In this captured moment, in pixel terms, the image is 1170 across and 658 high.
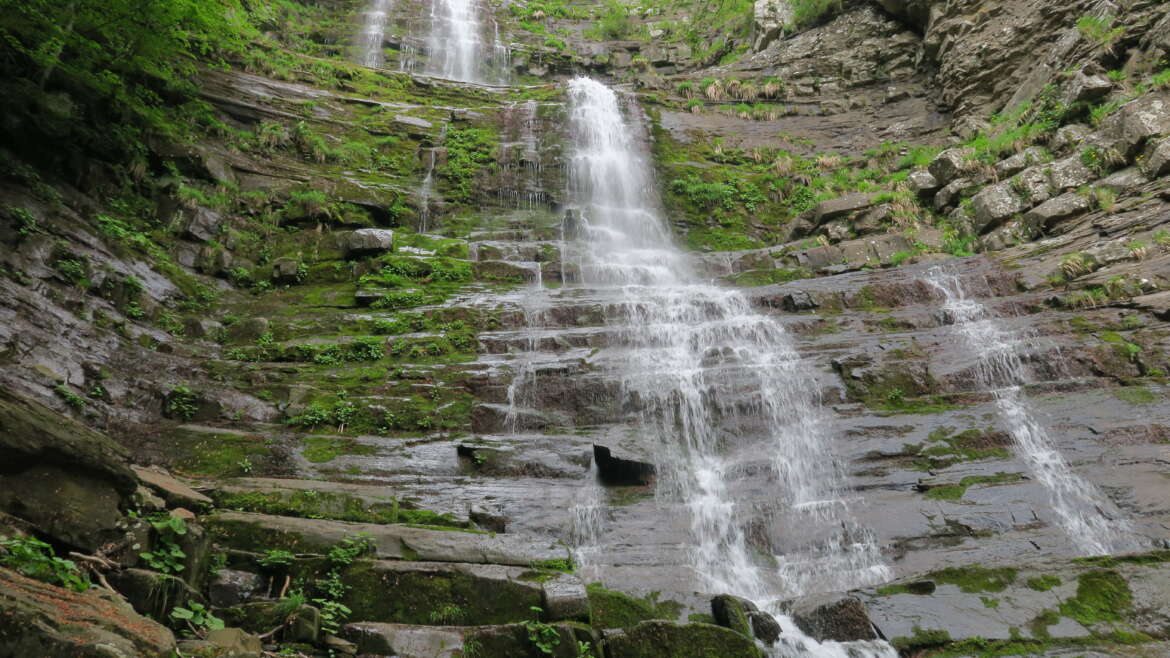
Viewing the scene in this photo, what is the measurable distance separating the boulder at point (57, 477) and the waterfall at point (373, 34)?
25.3 metres

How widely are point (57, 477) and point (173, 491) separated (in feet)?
5.78

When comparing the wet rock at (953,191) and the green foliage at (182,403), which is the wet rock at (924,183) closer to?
the wet rock at (953,191)

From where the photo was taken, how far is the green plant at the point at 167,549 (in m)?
4.77

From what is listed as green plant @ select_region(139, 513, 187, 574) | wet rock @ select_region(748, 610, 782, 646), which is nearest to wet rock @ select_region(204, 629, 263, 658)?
green plant @ select_region(139, 513, 187, 574)

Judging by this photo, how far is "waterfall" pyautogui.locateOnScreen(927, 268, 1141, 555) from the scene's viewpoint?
24.1 ft

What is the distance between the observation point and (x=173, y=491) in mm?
6109

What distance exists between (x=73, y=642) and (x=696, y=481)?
7194 mm

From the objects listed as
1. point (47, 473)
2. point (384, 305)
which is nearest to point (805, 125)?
point (384, 305)

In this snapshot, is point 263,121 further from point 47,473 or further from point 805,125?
point 805,125

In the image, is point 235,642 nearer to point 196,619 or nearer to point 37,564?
point 196,619

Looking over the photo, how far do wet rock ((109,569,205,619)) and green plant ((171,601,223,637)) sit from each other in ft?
0.25

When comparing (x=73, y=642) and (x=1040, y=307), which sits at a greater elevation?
(x=1040, y=307)

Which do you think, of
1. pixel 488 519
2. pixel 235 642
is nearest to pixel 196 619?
pixel 235 642

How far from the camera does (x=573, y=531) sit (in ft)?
26.1
